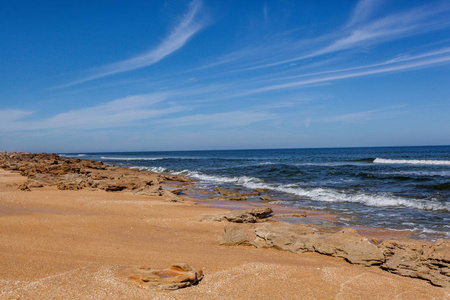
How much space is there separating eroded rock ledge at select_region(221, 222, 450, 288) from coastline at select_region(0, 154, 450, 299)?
0.60ft

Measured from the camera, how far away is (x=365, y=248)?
6379mm

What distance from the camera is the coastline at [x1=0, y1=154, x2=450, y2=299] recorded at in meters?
4.46

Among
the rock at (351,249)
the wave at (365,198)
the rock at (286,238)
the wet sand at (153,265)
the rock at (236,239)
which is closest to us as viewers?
the wet sand at (153,265)

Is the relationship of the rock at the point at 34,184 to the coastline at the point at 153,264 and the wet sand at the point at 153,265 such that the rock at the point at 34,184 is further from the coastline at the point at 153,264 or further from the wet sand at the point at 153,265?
the wet sand at the point at 153,265

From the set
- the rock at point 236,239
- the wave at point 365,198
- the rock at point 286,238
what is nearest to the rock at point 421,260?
the rock at point 286,238

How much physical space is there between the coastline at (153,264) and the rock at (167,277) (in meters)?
0.09

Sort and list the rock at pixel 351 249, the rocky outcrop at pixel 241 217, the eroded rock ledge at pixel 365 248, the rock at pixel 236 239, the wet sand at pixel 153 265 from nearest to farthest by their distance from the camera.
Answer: the wet sand at pixel 153 265 < the eroded rock ledge at pixel 365 248 < the rock at pixel 351 249 < the rock at pixel 236 239 < the rocky outcrop at pixel 241 217

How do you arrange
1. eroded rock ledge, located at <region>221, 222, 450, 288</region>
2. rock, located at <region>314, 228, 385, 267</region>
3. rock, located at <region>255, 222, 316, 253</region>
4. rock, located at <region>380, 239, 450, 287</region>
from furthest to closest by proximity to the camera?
rock, located at <region>255, 222, 316, 253</region> → rock, located at <region>314, 228, 385, 267</region> → eroded rock ledge, located at <region>221, 222, 450, 288</region> → rock, located at <region>380, 239, 450, 287</region>

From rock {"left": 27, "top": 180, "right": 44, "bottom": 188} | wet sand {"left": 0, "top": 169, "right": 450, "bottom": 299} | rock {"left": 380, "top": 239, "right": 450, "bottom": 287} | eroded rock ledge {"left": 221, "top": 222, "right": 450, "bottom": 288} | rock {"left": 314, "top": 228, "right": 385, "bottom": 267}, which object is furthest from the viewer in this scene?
rock {"left": 27, "top": 180, "right": 44, "bottom": 188}

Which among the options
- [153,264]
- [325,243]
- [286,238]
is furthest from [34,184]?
[325,243]

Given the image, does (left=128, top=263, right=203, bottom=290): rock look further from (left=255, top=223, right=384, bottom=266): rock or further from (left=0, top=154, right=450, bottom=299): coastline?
(left=255, top=223, right=384, bottom=266): rock

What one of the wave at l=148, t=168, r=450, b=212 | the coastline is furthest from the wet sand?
the wave at l=148, t=168, r=450, b=212

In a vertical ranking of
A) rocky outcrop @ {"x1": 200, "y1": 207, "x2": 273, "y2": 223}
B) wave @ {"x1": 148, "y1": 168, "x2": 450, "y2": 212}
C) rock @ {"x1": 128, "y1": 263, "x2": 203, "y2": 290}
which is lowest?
wave @ {"x1": 148, "y1": 168, "x2": 450, "y2": 212}

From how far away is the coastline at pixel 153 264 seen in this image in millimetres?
4457
